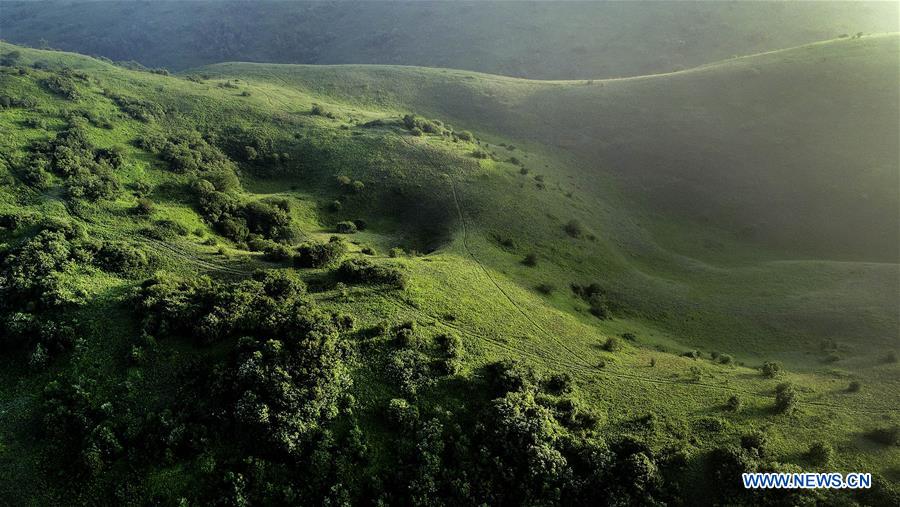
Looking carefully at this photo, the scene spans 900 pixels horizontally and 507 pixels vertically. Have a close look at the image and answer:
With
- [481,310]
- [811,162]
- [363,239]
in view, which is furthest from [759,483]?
[811,162]

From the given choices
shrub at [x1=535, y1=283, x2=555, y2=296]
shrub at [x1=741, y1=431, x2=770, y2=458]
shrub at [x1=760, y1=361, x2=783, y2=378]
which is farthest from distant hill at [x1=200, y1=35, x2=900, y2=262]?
shrub at [x1=741, y1=431, x2=770, y2=458]

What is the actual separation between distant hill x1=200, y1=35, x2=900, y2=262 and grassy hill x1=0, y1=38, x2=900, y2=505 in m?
11.2

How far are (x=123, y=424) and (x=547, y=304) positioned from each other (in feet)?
146

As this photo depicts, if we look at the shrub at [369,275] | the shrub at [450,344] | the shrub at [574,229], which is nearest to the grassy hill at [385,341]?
the shrub at [450,344]

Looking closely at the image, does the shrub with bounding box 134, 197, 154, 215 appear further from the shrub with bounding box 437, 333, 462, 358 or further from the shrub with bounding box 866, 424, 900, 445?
the shrub with bounding box 866, 424, 900, 445

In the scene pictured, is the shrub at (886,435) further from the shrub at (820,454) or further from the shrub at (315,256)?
the shrub at (315,256)

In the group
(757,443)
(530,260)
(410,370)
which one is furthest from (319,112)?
(757,443)

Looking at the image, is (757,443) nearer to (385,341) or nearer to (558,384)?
(558,384)

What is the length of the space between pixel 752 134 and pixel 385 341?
117 metres

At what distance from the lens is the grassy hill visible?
3189 cm

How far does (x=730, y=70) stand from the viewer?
130375 millimetres

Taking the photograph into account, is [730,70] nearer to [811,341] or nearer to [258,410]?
[811,341]

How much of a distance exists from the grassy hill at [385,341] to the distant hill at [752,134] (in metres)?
11.2

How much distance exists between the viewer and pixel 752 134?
112500mm
